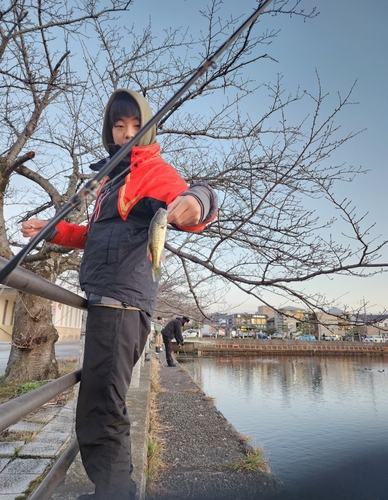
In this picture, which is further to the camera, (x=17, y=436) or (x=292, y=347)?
(x=292, y=347)

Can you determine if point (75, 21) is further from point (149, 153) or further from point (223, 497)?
point (223, 497)

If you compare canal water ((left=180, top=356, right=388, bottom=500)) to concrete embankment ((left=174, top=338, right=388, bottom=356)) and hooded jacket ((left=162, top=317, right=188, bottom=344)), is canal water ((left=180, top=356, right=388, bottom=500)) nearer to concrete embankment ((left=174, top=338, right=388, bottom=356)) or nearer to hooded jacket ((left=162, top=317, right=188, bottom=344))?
hooded jacket ((left=162, top=317, right=188, bottom=344))

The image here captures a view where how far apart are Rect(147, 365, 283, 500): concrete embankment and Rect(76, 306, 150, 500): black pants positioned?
1589mm

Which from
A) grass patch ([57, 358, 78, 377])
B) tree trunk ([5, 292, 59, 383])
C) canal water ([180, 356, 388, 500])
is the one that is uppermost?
tree trunk ([5, 292, 59, 383])

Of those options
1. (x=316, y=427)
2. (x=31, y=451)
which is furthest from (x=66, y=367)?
(x=316, y=427)

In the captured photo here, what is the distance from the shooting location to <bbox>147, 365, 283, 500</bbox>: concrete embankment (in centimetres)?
300

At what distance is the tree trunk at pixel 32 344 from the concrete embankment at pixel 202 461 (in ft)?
7.16

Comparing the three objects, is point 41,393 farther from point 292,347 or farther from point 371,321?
point 292,347

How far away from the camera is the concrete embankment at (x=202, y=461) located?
9.85 ft

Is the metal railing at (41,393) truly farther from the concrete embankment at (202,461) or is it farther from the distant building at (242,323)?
the distant building at (242,323)

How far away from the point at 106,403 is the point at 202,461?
9.34 ft

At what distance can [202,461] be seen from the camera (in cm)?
370

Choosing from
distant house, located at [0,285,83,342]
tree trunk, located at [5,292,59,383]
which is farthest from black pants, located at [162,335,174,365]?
tree trunk, located at [5,292,59,383]

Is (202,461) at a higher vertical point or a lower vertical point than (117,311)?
lower
